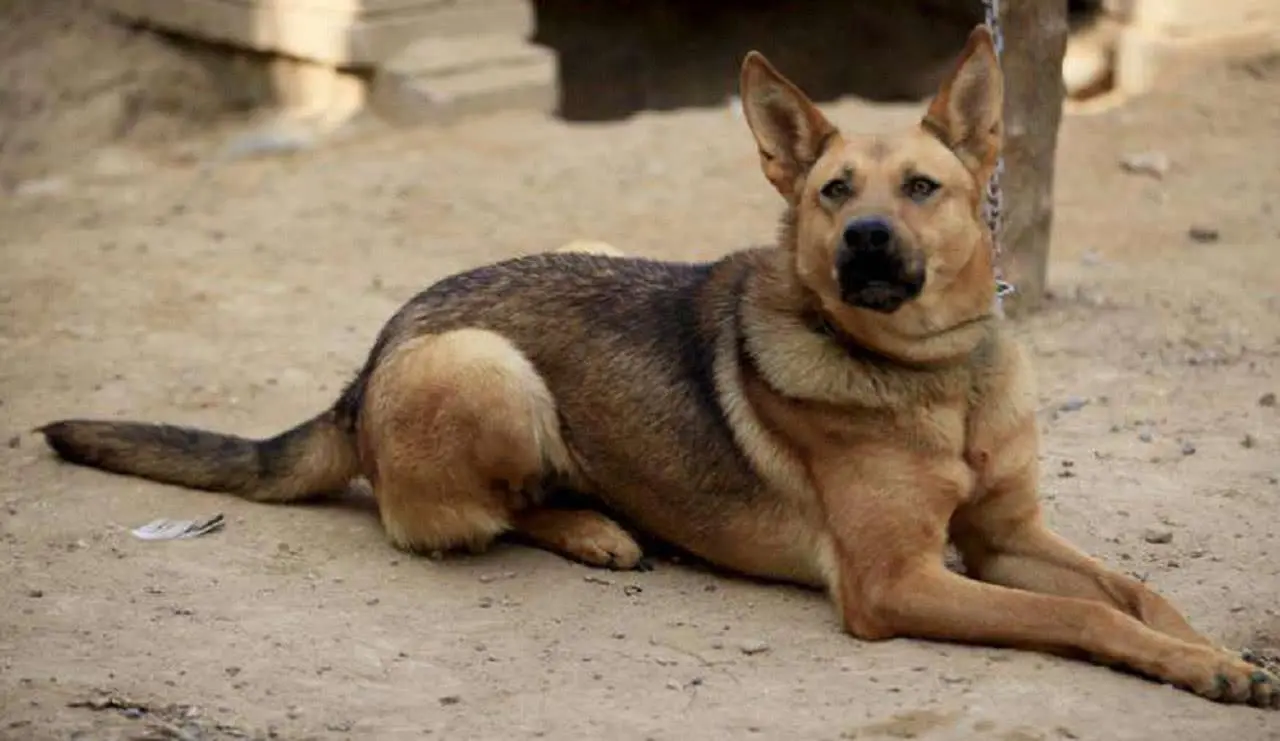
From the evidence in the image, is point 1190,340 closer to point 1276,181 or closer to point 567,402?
point 1276,181

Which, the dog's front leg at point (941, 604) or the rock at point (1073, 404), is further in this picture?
the rock at point (1073, 404)

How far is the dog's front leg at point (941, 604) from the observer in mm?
4617

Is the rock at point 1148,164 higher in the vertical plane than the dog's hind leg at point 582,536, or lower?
higher

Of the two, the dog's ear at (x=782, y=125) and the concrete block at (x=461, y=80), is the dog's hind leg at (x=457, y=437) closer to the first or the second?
the dog's ear at (x=782, y=125)

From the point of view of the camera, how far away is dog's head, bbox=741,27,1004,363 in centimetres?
493

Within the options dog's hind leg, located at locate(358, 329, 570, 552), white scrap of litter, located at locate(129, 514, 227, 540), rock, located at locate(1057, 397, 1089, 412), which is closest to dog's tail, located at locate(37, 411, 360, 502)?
white scrap of litter, located at locate(129, 514, 227, 540)

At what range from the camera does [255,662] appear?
490cm

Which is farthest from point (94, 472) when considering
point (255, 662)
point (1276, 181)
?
point (1276, 181)

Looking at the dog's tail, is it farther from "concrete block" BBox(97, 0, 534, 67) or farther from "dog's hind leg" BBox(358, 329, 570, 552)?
"concrete block" BBox(97, 0, 534, 67)

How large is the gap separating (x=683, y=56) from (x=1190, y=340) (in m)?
6.56

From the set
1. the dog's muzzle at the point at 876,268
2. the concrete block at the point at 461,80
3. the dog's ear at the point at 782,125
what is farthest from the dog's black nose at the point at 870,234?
the concrete block at the point at 461,80

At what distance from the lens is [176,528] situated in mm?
5906

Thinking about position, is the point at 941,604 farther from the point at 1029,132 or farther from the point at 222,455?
the point at 1029,132

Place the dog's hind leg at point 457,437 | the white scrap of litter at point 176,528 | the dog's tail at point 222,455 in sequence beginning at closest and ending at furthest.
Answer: the dog's hind leg at point 457,437, the white scrap of litter at point 176,528, the dog's tail at point 222,455
